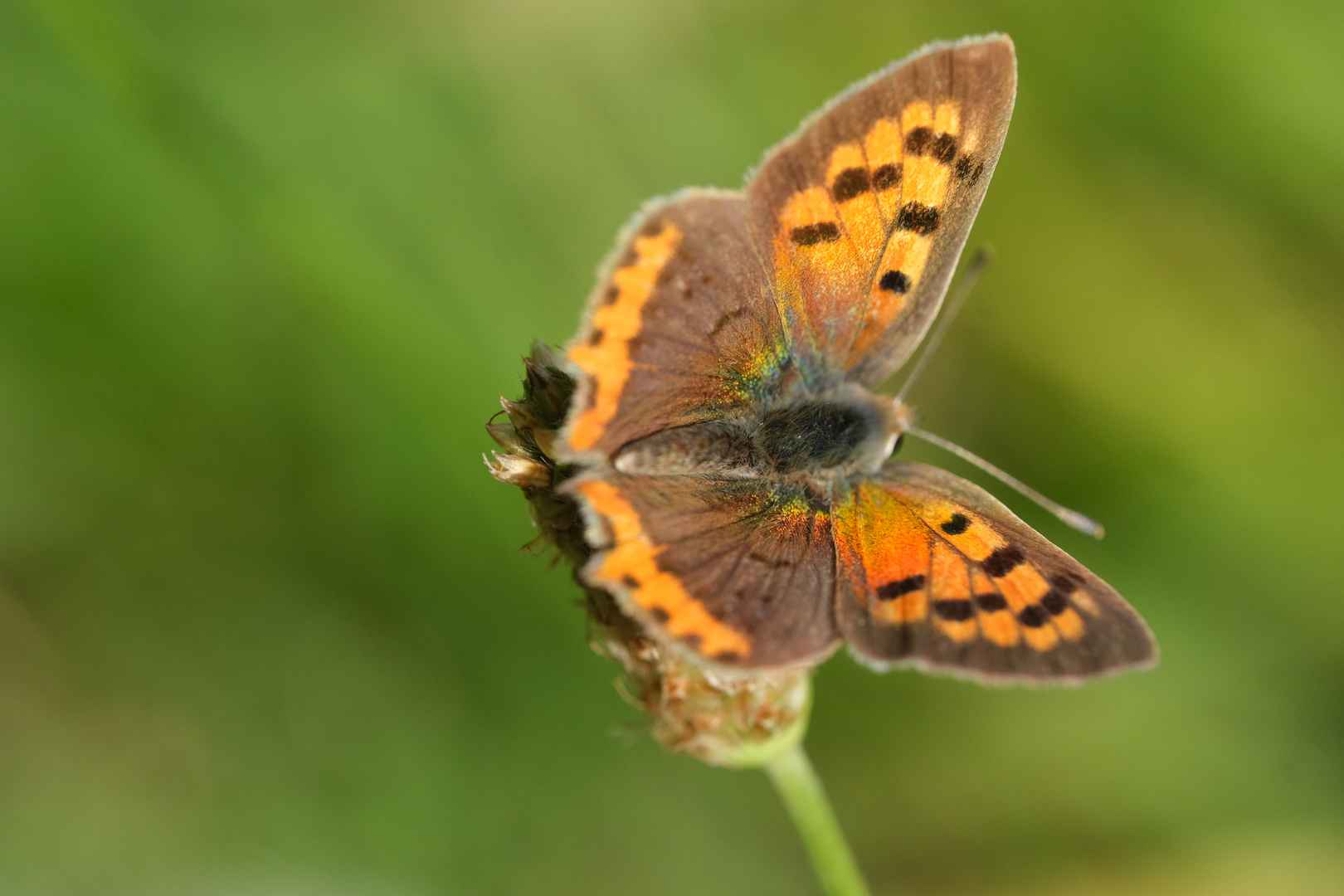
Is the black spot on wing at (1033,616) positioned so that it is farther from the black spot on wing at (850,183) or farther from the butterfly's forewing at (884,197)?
the black spot on wing at (850,183)

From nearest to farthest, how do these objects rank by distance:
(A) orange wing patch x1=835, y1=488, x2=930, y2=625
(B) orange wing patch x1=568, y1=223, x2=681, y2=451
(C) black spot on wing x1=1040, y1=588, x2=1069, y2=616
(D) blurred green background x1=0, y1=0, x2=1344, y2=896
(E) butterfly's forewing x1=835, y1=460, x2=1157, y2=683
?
(E) butterfly's forewing x1=835, y1=460, x2=1157, y2=683, (C) black spot on wing x1=1040, y1=588, x2=1069, y2=616, (A) orange wing patch x1=835, y1=488, x2=930, y2=625, (B) orange wing patch x1=568, y1=223, x2=681, y2=451, (D) blurred green background x1=0, y1=0, x2=1344, y2=896

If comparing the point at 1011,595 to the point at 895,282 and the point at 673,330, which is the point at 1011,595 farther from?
the point at 673,330

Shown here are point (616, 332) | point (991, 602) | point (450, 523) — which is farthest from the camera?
point (450, 523)

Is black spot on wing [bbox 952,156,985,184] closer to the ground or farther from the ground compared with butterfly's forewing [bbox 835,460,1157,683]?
farther from the ground

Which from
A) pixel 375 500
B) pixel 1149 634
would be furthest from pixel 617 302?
pixel 375 500

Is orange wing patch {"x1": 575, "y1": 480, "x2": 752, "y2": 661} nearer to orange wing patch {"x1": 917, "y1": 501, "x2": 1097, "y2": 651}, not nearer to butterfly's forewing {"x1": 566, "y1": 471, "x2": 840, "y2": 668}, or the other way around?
butterfly's forewing {"x1": 566, "y1": 471, "x2": 840, "y2": 668}

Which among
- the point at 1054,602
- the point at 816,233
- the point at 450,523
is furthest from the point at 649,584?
the point at 450,523

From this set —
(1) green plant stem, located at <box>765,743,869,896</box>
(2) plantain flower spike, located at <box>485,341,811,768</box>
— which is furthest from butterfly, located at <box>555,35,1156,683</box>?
(1) green plant stem, located at <box>765,743,869,896</box>

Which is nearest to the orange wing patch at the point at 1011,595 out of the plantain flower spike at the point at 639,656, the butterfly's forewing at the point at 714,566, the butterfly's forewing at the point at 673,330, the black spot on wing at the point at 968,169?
the butterfly's forewing at the point at 714,566
